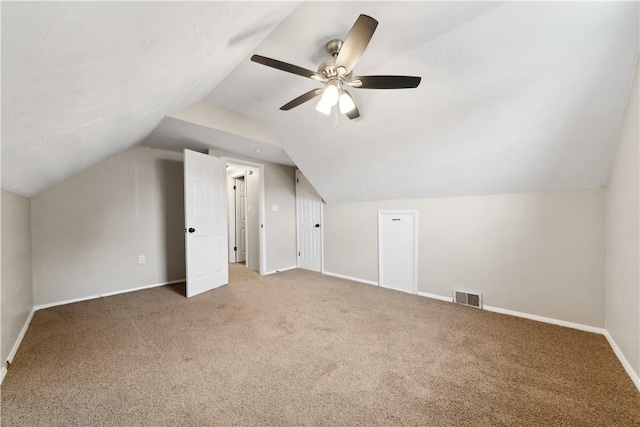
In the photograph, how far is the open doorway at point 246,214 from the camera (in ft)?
14.1

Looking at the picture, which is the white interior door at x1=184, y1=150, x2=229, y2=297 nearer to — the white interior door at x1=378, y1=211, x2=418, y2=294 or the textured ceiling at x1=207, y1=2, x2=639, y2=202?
the textured ceiling at x1=207, y1=2, x2=639, y2=202

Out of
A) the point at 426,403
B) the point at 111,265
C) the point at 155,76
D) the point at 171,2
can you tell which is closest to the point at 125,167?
the point at 111,265

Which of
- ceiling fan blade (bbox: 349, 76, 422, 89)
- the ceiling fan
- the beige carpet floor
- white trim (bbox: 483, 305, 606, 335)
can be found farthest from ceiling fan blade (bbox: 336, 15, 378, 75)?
white trim (bbox: 483, 305, 606, 335)

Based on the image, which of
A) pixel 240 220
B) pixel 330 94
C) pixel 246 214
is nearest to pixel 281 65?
pixel 330 94

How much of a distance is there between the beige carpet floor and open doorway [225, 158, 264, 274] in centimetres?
209

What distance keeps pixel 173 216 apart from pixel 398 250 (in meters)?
3.43

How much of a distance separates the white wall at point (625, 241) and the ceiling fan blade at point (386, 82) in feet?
4.28

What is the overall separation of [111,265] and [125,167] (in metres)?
1.34

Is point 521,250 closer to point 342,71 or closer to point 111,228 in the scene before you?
point 342,71

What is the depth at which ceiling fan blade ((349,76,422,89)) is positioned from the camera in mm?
1491

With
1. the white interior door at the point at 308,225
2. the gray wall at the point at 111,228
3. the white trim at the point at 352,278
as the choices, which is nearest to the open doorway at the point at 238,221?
the white interior door at the point at 308,225

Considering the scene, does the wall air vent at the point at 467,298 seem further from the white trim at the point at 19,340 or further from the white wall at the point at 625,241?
the white trim at the point at 19,340

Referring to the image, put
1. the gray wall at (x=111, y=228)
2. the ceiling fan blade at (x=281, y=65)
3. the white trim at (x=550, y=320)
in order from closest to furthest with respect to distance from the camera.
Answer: the ceiling fan blade at (x=281, y=65)
the white trim at (x=550, y=320)
the gray wall at (x=111, y=228)

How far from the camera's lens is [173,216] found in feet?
12.5
